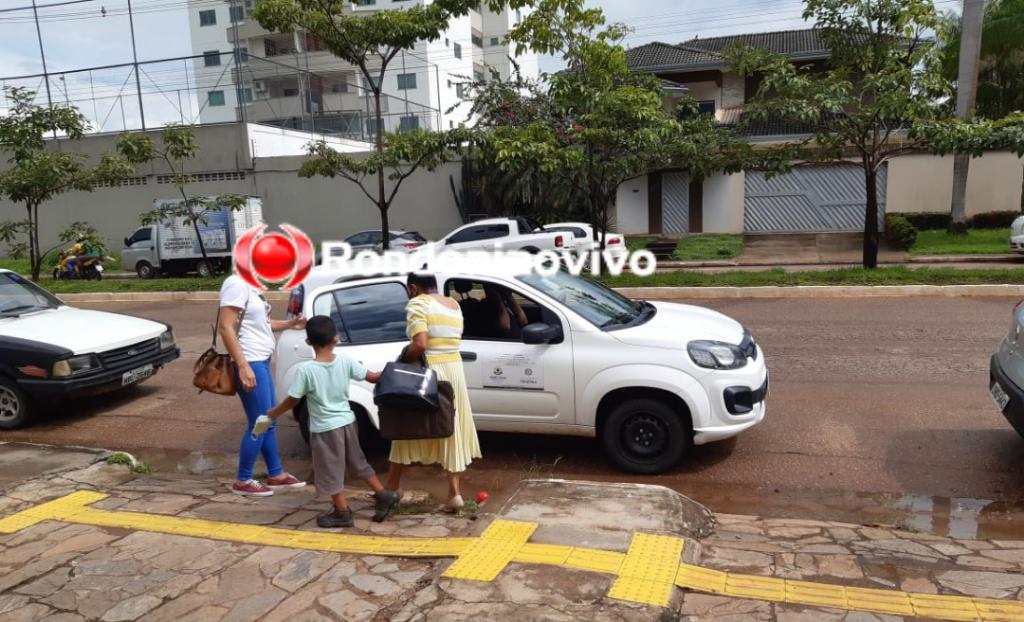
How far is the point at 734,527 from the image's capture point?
441 centimetres

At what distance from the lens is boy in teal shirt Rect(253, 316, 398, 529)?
13.9 feet

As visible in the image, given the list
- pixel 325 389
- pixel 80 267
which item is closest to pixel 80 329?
pixel 325 389

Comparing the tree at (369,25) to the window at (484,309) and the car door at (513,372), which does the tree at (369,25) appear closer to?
the window at (484,309)

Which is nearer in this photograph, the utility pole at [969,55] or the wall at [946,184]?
the utility pole at [969,55]

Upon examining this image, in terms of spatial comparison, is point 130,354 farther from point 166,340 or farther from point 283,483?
point 283,483

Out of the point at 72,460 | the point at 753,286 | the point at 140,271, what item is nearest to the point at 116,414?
the point at 72,460

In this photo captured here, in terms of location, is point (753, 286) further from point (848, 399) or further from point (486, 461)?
point (486, 461)

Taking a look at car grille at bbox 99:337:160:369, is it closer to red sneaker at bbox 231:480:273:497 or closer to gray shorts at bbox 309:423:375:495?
red sneaker at bbox 231:480:273:497

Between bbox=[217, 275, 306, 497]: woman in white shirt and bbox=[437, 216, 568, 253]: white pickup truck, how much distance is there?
14348 millimetres

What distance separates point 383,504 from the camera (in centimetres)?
452

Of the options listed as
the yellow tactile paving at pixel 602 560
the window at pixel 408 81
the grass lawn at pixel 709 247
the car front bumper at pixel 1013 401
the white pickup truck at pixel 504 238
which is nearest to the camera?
the yellow tactile paving at pixel 602 560

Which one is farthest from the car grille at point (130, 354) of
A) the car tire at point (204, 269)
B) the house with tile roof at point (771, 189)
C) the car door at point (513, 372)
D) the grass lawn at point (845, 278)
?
the house with tile roof at point (771, 189)

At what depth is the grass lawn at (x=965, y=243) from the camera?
62.3 ft

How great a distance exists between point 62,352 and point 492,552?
17.8ft
